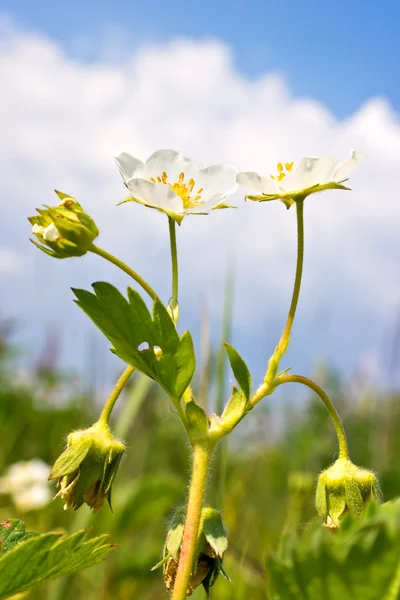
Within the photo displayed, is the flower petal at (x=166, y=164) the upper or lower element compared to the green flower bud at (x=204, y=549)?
upper

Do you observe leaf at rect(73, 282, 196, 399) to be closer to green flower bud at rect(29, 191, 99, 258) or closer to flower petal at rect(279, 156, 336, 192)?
green flower bud at rect(29, 191, 99, 258)

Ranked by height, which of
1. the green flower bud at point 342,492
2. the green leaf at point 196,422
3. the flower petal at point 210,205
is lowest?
the green flower bud at point 342,492

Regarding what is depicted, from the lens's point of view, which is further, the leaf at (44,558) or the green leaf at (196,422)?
the green leaf at (196,422)

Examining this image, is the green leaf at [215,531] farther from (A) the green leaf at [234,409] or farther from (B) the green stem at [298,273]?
(B) the green stem at [298,273]

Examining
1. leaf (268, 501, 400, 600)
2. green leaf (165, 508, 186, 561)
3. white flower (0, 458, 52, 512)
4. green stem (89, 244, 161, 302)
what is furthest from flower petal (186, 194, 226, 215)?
white flower (0, 458, 52, 512)

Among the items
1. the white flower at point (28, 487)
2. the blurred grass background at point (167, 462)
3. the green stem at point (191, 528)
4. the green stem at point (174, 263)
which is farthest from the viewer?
A: the white flower at point (28, 487)

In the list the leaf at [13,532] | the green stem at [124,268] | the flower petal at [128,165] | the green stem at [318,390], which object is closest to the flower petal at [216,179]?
the flower petal at [128,165]

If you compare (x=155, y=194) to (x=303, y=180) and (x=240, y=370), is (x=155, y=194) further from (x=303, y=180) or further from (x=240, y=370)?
(x=240, y=370)
